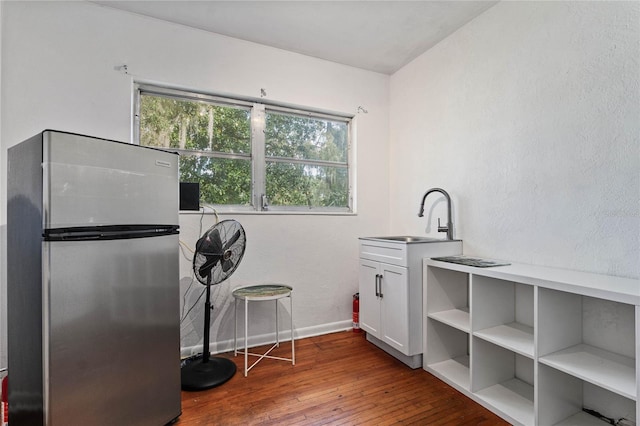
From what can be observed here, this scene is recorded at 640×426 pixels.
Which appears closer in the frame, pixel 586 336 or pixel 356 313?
pixel 586 336

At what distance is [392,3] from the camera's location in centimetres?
221

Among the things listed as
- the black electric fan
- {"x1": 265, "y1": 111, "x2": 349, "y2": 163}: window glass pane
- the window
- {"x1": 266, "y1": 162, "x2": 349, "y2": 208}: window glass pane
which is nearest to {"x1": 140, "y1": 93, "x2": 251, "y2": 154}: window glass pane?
the window

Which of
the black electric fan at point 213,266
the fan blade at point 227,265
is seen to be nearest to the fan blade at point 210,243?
the black electric fan at point 213,266

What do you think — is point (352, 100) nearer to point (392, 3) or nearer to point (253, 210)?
point (392, 3)

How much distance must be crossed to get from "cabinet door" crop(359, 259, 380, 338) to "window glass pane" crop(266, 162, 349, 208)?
79 centimetres

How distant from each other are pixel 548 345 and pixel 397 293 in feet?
3.14

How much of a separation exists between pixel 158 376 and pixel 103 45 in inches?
92.7

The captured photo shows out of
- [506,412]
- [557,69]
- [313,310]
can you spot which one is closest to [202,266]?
[313,310]

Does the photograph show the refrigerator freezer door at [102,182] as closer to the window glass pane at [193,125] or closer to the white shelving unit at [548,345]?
the window glass pane at [193,125]

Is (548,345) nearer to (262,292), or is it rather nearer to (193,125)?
(262,292)

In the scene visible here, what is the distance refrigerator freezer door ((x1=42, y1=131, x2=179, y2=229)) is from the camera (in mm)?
1219

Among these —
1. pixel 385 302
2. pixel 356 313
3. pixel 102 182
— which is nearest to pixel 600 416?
pixel 385 302

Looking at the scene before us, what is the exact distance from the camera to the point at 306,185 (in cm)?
302

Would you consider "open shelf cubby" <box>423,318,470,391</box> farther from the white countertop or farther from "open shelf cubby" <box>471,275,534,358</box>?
the white countertop
